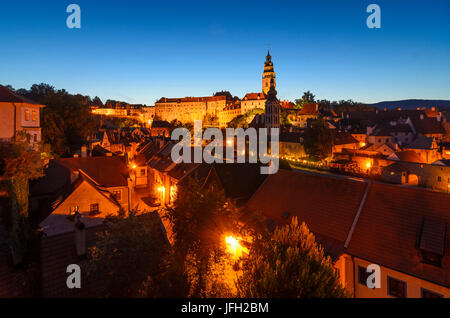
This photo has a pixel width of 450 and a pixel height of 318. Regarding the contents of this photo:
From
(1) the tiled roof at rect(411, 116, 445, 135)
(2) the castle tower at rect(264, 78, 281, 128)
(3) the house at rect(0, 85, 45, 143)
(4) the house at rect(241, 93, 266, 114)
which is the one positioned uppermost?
(4) the house at rect(241, 93, 266, 114)

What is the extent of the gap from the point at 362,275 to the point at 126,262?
12.9 metres

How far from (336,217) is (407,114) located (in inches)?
4193

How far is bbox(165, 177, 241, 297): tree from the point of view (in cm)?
1403

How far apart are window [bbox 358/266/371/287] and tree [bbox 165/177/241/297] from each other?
7.60 meters

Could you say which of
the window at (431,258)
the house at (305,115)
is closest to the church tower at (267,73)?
the house at (305,115)

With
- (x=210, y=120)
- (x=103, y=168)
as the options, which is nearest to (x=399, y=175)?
(x=103, y=168)

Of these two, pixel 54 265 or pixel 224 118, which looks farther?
pixel 224 118

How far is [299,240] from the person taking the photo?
476 inches

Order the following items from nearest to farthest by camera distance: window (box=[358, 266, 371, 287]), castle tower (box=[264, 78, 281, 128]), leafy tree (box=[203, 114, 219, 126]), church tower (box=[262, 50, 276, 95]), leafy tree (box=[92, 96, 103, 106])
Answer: window (box=[358, 266, 371, 287])
castle tower (box=[264, 78, 281, 128])
church tower (box=[262, 50, 276, 95])
leafy tree (box=[203, 114, 219, 126])
leafy tree (box=[92, 96, 103, 106])

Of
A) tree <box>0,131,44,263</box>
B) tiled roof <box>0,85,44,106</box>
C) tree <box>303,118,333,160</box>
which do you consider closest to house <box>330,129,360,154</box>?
tree <box>303,118,333,160</box>

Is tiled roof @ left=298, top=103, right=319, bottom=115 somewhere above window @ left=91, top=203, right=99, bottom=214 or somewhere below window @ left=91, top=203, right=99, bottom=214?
above

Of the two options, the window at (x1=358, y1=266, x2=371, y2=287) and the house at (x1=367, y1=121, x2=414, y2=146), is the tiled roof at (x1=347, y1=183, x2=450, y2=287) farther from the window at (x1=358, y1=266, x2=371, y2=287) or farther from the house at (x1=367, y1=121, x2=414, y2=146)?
the house at (x1=367, y1=121, x2=414, y2=146)
